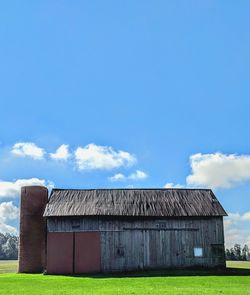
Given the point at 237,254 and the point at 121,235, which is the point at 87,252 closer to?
the point at 121,235

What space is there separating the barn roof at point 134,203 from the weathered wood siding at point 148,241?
629mm

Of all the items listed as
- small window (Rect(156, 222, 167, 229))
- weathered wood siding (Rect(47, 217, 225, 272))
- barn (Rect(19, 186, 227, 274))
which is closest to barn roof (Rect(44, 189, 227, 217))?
barn (Rect(19, 186, 227, 274))

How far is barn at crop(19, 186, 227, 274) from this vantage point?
41.2 meters

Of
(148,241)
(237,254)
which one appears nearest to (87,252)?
(148,241)

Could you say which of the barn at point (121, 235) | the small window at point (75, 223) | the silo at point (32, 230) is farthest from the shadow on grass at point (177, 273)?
the silo at point (32, 230)

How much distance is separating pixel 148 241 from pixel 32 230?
11051 millimetres

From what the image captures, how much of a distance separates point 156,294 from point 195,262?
2078 cm

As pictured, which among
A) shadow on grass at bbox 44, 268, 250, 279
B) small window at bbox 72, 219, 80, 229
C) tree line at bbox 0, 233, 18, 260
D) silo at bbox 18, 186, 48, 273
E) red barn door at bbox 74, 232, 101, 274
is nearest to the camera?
shadow on grass at bbox 44, 268, 250, 279

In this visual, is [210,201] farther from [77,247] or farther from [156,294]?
[156,294]

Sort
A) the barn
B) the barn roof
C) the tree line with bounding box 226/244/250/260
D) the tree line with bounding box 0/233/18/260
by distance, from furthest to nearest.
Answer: the tree line with bounding box 0/233/18/260 → the tree line with bounding box 226/244/250/260 → the barn roof → the barn

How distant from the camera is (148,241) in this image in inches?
1658

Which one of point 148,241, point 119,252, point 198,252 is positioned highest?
point 148,241

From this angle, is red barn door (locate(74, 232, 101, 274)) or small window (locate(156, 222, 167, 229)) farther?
small window (locate(156, 222, 167, 229))

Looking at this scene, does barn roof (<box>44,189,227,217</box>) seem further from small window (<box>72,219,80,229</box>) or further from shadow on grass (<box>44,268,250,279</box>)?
shadow on grass (<box>44,268,250,279</box>)
